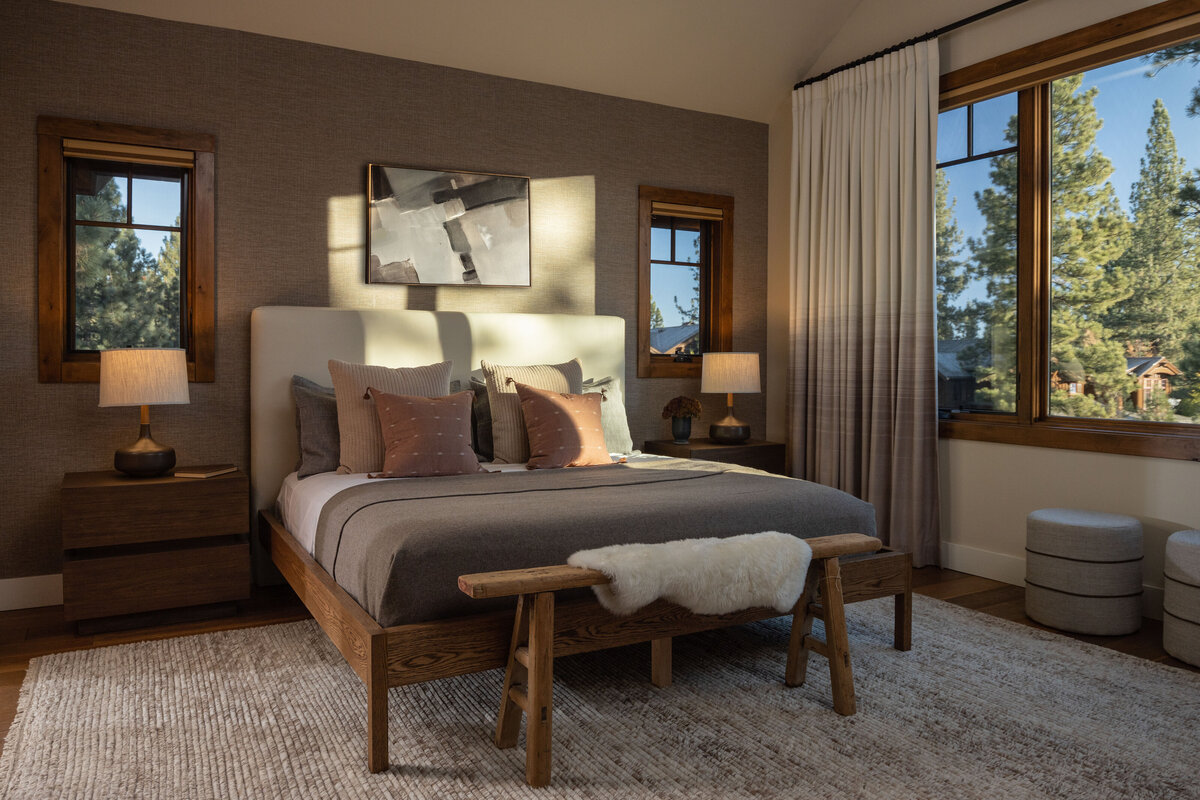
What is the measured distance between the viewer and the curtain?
4.20 m

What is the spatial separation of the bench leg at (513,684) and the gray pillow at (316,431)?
1.74m

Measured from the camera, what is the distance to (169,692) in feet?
8.55

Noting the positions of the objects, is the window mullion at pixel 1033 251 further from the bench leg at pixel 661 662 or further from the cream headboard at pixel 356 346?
the bench leg at pixel 661 662

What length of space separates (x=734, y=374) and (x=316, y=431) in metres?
2.30

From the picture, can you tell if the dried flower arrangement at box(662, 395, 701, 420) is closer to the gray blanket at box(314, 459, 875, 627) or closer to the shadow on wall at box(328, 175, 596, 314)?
the shadow on wall at box(328, 175, 596, 314)

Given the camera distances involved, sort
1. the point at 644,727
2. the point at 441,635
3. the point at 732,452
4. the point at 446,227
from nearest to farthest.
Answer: the point at 441,635, the point at 644,727, the point at 446,227, the point at 732,452

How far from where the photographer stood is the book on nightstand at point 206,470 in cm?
346

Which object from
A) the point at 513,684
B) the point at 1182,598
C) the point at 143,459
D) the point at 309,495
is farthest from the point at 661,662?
the point at 143,459

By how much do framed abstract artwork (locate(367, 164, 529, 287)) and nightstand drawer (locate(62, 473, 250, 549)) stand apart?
1335 millimetres

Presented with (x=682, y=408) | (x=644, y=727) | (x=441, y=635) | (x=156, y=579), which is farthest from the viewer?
(x=682, y=408)

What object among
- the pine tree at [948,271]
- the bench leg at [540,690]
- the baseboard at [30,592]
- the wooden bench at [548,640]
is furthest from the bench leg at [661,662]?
the baseboard at [30,592]

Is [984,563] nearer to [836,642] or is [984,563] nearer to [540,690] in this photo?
[836,642]

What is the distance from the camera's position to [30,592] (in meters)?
3.58

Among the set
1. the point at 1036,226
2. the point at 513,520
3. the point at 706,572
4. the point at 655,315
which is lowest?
the point at 706,572
